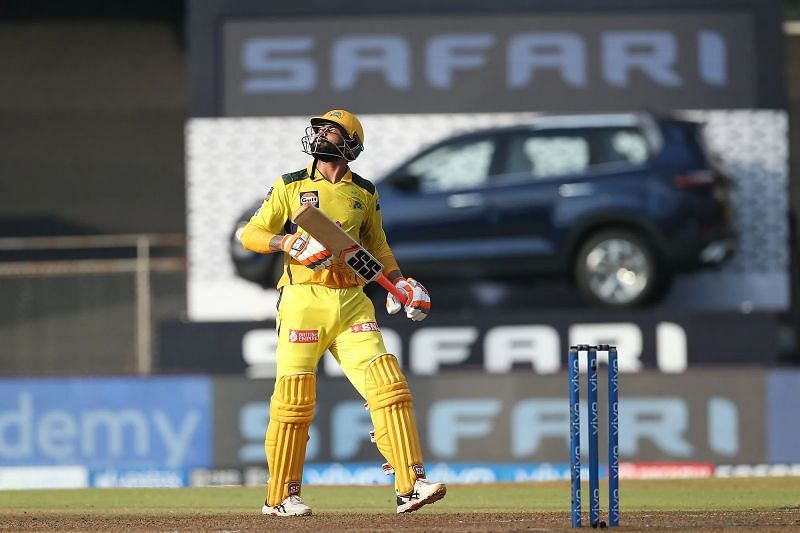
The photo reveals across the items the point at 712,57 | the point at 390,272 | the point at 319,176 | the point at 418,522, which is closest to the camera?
the point at 418,522

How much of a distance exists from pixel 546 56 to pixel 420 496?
9.38 metres

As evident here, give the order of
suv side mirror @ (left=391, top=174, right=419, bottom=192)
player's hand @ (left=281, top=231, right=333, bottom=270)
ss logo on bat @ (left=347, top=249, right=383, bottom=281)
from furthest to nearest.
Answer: suv side mirror @ (left=391, top=174, right=419, bottom=192) → ss logo on bat @ (left=347, top=249, right=383, bottom=281) → player's hand @ (left=281, top=231, right=333, bottom=270)

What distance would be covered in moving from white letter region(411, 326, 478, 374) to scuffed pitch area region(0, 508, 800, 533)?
7.14 meters

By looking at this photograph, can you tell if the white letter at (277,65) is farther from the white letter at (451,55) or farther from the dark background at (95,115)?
the dark background at (95,115)

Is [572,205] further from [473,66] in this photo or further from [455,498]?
[455,498]

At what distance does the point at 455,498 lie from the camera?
12.6 m

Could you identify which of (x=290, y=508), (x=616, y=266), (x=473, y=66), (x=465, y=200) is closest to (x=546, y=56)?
(x=473, y=66)

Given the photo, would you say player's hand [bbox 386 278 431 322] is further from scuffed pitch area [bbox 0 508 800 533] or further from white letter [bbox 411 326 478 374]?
white letter [bbox 411 326 478 374]

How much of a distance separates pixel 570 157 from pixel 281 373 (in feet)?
27.6

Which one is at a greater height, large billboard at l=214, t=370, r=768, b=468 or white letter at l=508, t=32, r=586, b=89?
white letter at l=508, t=32, r=586, b=89

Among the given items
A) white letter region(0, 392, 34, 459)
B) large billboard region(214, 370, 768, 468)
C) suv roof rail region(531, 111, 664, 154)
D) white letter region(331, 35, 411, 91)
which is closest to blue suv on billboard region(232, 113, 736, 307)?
suv roof rail region(531, 111, 664, 154)

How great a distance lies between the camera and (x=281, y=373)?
30.9 ft

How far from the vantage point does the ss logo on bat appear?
934 cm

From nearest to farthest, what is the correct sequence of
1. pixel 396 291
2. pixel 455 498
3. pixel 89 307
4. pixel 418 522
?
pixel 418 522
pixel 396 291
pixel 455 498
pixel 89 307
